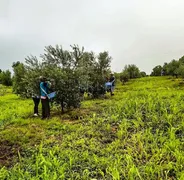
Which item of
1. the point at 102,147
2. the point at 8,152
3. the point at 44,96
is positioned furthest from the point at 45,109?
the point at 102,147

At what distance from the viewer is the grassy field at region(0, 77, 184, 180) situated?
6.50 m

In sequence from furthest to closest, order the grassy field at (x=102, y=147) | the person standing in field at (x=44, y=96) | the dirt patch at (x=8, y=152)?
the person standing in field at (x=44, y=96) → the dirt patch at (x=8, y=152) → the grassy field at (x=102, y=147)

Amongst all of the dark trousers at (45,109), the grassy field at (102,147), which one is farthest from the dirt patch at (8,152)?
the dark trousers at (45,109)

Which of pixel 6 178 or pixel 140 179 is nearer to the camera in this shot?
pixel 140 179

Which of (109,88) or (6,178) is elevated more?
(109,88)

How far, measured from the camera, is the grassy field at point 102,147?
6.50 m

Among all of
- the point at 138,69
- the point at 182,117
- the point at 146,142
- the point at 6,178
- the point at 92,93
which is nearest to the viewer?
the point at 6,178

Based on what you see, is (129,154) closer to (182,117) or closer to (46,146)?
(46,146)

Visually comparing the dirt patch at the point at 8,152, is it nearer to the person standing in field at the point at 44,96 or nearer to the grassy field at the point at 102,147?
the grassy field at the point at 102,147

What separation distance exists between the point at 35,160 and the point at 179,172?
3.85 m

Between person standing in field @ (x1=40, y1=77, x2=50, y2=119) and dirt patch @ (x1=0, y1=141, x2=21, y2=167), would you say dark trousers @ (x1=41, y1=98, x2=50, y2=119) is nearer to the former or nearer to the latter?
person standing in field @ (x1=40, y1=77, x2=50, y2=119)

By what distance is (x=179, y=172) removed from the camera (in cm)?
608

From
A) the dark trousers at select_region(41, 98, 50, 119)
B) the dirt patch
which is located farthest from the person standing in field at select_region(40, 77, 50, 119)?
the dirt patch

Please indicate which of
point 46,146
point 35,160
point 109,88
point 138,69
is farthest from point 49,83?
point 138,69
